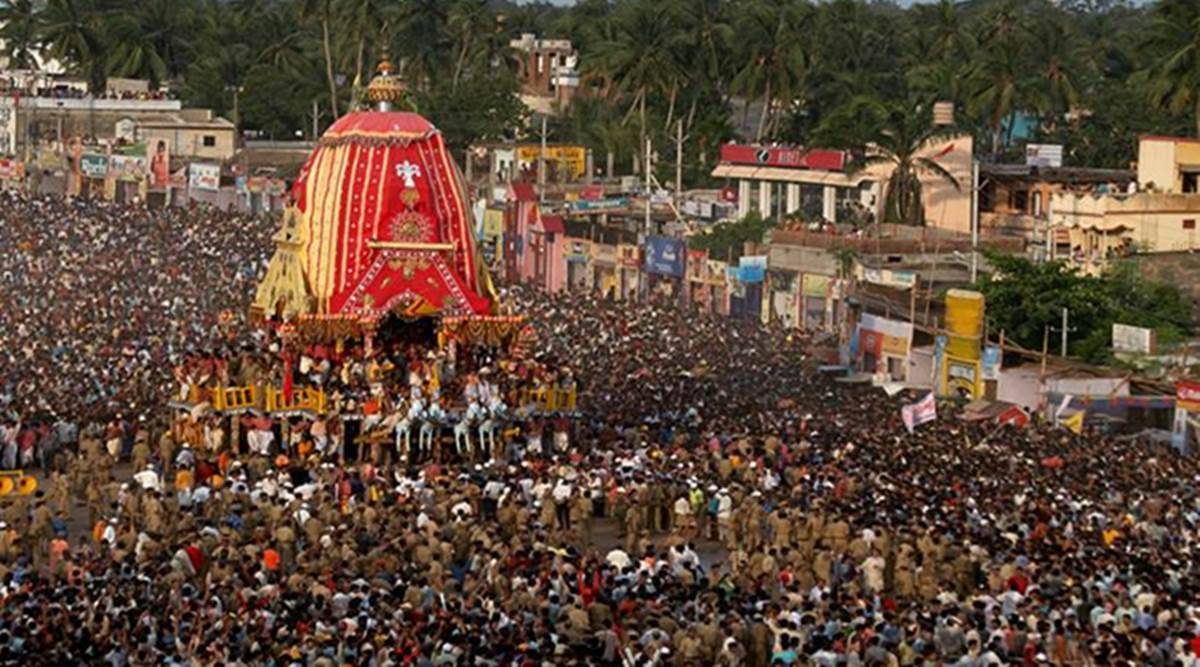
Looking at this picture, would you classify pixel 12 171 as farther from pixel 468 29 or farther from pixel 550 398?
pixel 550 398

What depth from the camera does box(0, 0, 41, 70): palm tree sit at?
390 feet

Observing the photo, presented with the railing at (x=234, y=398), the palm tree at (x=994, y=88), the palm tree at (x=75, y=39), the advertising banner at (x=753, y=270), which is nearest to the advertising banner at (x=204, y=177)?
the palm tree at (x=994, y=88)

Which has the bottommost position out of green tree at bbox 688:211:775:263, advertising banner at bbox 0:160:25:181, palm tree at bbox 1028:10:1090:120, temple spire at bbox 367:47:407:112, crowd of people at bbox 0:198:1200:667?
crowd of people at bbox 0:198:1200:667

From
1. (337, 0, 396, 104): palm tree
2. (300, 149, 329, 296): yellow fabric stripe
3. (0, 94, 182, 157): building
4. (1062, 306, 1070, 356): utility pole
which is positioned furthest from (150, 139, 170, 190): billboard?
(300, 149, 329, 296): yellow fabric stripe

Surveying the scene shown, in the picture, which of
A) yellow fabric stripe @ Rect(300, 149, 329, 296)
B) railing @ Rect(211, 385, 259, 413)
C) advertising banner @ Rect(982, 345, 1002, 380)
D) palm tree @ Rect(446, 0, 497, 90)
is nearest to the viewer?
railing @ Rect(211, 385, 259, 413)

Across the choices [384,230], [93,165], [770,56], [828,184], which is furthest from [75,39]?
[384,230]

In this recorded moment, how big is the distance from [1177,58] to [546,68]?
50.7m

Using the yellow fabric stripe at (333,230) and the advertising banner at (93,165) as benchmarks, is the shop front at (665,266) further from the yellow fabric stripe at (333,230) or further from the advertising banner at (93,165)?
the advertising banner at (93,165)

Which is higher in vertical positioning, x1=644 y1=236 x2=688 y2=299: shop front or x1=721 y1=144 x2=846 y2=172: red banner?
x1=721 y1=144 x2=846 y2=172: red banner

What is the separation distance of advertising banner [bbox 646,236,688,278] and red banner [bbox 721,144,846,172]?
6.73 meters

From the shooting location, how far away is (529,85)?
115625 millimetres

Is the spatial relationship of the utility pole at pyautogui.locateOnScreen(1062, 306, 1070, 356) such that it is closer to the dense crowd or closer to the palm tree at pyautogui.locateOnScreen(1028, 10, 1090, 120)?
the dense crowd

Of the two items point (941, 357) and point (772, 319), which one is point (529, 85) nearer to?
point (772, 319)

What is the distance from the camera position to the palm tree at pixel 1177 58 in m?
68.8
